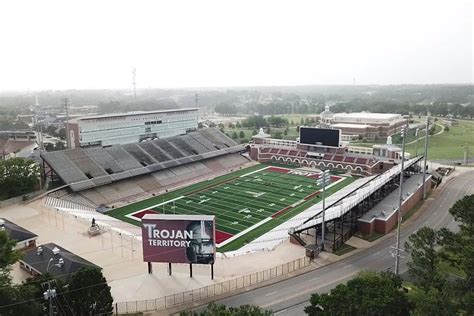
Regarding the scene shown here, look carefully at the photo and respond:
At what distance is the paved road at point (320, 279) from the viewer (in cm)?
2470

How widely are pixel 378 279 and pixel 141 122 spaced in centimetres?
5172

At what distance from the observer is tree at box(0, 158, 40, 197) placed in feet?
147

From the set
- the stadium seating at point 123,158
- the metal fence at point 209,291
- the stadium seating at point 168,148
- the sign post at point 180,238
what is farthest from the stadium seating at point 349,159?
the sign post at point 180,238

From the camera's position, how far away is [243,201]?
48438 mm

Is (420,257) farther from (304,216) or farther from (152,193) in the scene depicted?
(152,193)

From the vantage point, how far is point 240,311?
1697cm

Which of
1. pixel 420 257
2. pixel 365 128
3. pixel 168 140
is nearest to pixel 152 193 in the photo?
pixel 168 140

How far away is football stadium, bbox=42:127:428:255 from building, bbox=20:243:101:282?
32.1ft

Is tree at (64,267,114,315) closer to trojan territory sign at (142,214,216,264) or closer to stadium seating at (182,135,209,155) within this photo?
trojan territory sign at (142,214,216,264)

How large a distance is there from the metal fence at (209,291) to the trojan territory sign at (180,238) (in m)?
1.92

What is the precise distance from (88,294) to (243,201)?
1122 inches

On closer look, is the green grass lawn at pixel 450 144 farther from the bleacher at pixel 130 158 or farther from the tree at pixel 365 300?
the tree at pixel 365 300

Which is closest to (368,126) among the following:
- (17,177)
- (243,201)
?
(243,201)

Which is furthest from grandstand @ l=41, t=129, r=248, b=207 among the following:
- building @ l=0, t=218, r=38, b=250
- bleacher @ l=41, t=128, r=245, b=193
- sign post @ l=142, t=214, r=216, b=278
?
sign post @ l=142, t=214, r=216, b=278
